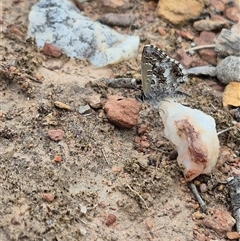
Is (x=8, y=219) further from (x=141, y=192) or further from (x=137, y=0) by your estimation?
(x=137, y=0)

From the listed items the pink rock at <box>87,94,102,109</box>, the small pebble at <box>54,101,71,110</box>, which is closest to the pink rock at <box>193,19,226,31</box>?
the pink rock at <box>87,94,102,109</box>

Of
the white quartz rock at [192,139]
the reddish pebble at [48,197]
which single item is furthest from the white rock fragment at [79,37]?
the reddish pebble at [48,197]

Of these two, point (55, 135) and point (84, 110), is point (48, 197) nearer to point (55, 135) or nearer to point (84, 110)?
point (55, 135)

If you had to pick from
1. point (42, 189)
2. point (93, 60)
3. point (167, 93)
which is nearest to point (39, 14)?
point (93, 60)

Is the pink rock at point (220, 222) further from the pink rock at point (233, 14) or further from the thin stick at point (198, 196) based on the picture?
the pink rock at point (233, 14)

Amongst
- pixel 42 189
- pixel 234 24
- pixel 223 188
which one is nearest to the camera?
pixel 42 189

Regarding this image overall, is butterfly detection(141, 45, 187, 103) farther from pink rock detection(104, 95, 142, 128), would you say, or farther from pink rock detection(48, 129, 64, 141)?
pink rock detection(48, 129, 64, 141)

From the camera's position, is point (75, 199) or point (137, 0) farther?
point (137, 0)
